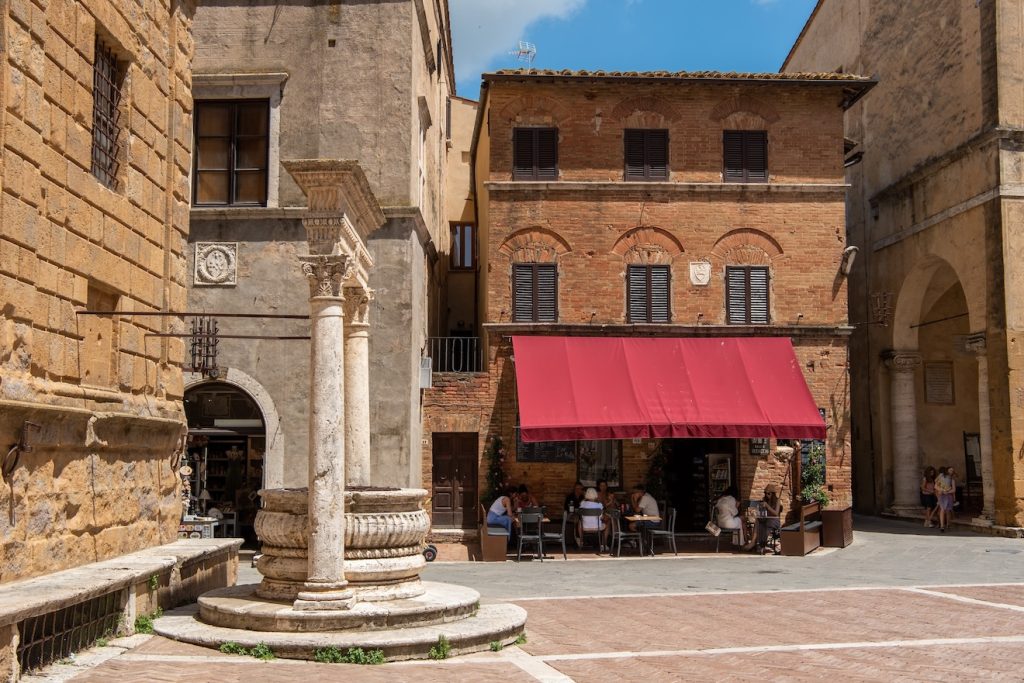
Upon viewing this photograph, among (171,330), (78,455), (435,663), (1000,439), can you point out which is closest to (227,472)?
(171,330)

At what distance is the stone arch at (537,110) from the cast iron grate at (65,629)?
49.1 ft

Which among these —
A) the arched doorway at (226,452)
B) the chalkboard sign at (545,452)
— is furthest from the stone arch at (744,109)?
the arched doorway at (226,452)

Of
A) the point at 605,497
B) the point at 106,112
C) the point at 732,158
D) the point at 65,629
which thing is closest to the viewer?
the point at 65,629

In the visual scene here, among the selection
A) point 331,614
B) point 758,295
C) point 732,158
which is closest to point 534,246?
point 732,158

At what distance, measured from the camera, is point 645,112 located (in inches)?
869

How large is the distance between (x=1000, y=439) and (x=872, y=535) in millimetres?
3153

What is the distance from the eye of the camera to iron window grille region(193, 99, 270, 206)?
1881 cm

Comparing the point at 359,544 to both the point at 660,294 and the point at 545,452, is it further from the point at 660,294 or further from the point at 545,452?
the point at 660,294

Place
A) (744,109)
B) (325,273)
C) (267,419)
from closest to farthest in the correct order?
(325,273) < (267,419) < (744,109)

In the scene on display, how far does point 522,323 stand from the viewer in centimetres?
2114

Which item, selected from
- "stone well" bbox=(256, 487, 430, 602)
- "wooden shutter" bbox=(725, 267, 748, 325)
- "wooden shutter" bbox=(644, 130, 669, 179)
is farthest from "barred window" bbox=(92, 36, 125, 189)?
"wooden shutter" bbox=(725, 267, 748, 325)

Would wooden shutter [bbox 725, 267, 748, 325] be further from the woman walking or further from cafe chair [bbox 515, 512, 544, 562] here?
cafe chair [bbox 515, 512, 544, 562]

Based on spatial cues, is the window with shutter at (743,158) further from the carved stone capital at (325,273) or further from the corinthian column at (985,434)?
the carved stone capital at (325,273)

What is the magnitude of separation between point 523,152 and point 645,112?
2756 mm
